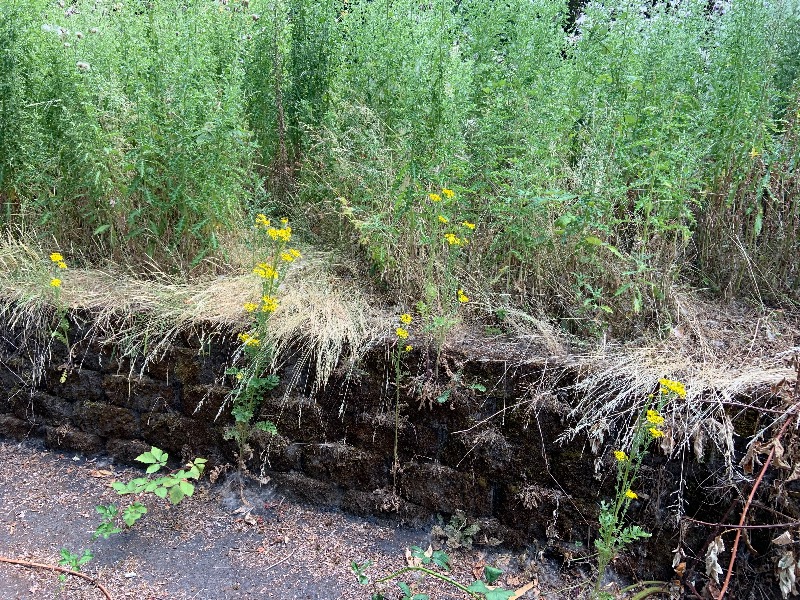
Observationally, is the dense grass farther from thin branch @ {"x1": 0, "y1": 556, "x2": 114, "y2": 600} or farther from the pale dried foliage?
thin branch @ {"x1": 0, "y1": 556, "x2": 114, "y2": 600}

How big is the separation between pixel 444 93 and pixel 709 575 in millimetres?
2124

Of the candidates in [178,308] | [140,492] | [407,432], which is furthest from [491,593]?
[178,308]

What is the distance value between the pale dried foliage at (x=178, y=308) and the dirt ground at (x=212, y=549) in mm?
600

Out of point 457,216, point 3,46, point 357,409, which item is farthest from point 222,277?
point 3,46

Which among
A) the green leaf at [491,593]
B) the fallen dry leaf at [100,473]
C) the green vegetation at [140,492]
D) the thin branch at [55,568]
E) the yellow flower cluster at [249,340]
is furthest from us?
the fallen dry leaf at [100,473]

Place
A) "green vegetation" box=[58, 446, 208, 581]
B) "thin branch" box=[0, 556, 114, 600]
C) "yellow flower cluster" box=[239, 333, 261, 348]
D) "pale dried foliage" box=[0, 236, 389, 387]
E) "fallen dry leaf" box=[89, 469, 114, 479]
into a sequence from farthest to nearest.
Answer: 1. "fallen dry leaf" box=[89, 469, 114, 479]
2. "pale dried foliage" box=[0, 236, 389, 387]
3. "yellow flower cluster" box=[239, 333, 261, 348]
4. "green vegetation" box=[58, 446, 208, 581]
5. "thin branch" box=[0, 556, 114, 600]

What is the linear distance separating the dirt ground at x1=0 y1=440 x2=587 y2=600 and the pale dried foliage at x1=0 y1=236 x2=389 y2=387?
60cm

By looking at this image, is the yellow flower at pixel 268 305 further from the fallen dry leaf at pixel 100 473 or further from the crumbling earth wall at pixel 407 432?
the fallen dry leaf at pixel 100 473

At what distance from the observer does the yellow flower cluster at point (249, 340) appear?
2.63 m

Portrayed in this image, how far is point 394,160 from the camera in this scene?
3.16 m

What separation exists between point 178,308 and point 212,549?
1.04 meters

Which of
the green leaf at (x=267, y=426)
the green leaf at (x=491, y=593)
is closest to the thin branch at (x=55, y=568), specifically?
the green leaf at (x=267, y=426)

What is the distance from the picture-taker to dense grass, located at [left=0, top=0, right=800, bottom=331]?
9.19 feet

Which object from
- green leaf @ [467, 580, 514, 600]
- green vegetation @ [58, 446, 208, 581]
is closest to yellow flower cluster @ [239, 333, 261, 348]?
green vegetation @ [58, 446, 208, 581]
